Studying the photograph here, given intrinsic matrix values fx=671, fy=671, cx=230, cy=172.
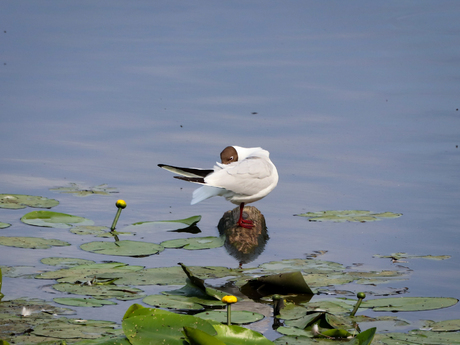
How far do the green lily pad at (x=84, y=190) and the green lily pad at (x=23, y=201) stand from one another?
0.47 metres

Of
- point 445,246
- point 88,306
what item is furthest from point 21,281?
point 445,246

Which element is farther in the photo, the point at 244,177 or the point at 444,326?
the point at 244,177

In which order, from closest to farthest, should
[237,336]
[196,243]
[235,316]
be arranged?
[237,336]
[235,316]
[196,243]

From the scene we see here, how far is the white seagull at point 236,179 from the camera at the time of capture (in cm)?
623

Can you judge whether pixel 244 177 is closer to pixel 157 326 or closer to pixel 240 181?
pixel 240 181

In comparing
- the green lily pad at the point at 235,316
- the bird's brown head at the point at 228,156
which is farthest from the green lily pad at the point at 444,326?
the bird's brown head at the point at 228,156

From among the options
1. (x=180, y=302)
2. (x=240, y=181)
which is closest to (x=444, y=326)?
(x=180, y=302)

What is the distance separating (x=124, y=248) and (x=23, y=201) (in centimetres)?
192

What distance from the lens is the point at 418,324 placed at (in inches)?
166

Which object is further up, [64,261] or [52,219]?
[52,219]

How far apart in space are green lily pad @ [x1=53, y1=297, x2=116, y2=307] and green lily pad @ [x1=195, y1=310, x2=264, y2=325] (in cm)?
62

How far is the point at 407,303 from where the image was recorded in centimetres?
447

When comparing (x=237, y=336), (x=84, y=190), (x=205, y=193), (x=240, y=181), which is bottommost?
(x=237, y=336)

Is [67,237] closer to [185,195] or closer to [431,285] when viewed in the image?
[185,195]
